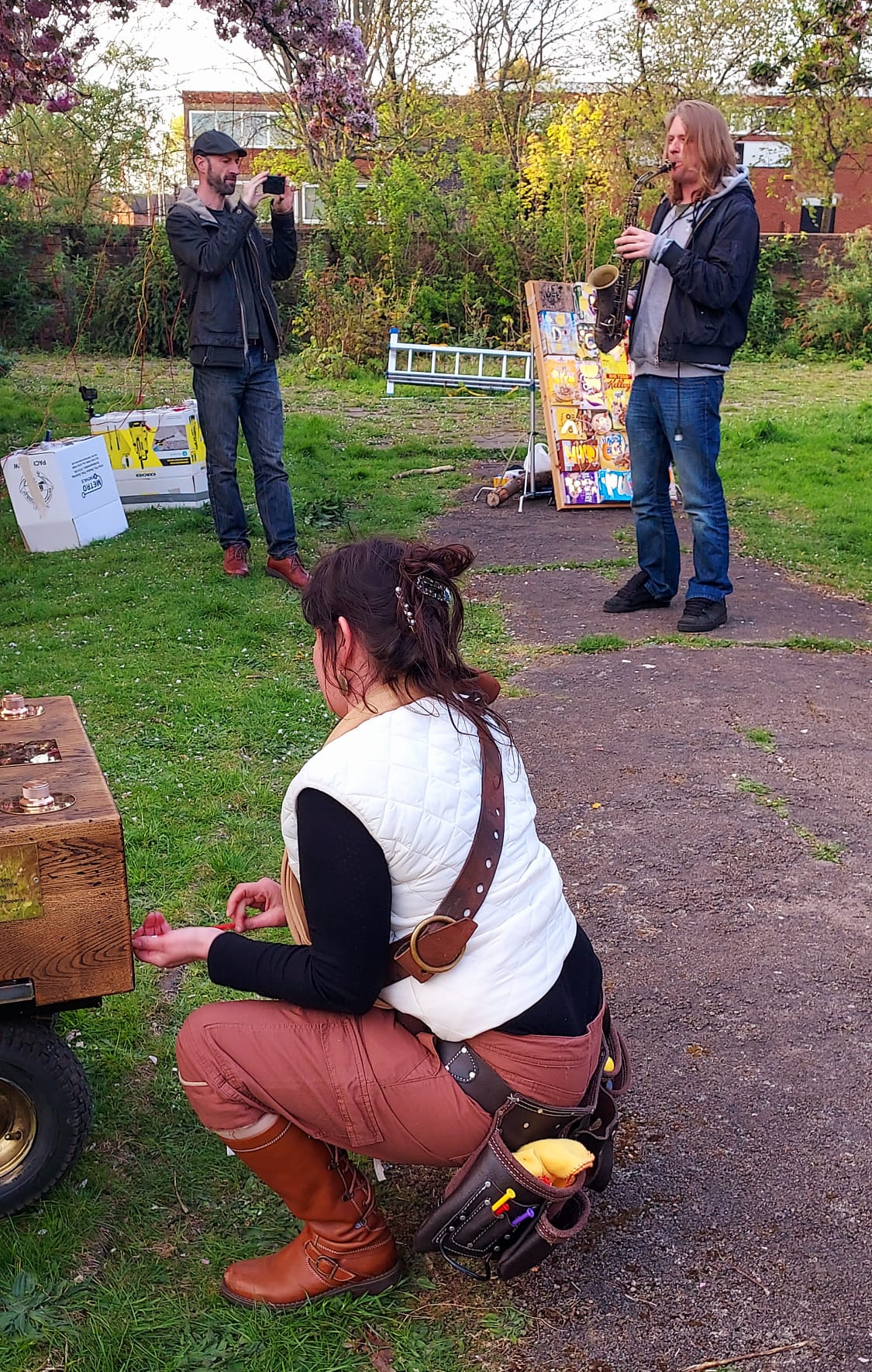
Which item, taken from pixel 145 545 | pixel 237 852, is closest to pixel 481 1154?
pixel 237 852

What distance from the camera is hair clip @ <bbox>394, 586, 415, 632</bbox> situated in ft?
6.75

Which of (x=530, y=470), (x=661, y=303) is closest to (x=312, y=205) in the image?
(x=530, y=470)

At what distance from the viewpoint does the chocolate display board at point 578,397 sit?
345 inches

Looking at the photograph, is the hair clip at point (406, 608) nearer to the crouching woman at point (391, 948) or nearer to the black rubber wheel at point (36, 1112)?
the crouching woman at point (391, 948)

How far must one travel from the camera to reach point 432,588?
210cm

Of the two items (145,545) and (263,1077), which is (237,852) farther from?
(145,545)

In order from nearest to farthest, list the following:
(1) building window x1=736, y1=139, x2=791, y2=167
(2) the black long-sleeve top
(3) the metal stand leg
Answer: (2) the black long-sleeve top
(3) the metal stand leg
(1) building window x1=736, y1=139, x2=791, y2=167

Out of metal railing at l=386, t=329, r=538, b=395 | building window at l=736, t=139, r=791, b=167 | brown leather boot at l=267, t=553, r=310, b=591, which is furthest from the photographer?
building window at l=736, t=139, r=791, b=167

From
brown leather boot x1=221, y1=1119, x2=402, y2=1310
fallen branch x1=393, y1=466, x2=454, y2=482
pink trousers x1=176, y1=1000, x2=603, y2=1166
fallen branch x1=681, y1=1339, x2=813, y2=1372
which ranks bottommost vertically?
fallen branch x1=681, y1=1339, x2=813, y2=1372

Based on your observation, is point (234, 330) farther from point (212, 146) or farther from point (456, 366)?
point (456, 366)

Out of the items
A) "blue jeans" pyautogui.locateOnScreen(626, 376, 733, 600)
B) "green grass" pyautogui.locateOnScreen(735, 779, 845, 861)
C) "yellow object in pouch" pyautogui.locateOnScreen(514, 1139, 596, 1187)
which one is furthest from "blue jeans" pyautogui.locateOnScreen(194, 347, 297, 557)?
"yellow object in pouch" pyautogui.locateOnScreen(514, 1139, 596, 1187)

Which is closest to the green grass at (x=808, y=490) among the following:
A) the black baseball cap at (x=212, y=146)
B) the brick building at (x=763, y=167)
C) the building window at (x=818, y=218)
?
the black baseball cap at (x=212, y=146)

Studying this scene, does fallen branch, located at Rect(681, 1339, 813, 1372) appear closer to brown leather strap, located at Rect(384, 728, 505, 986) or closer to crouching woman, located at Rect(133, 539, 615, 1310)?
crouching woman, located at Rect(133, 539, 615, 1310)

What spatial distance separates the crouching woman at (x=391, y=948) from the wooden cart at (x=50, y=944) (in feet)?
0.46
